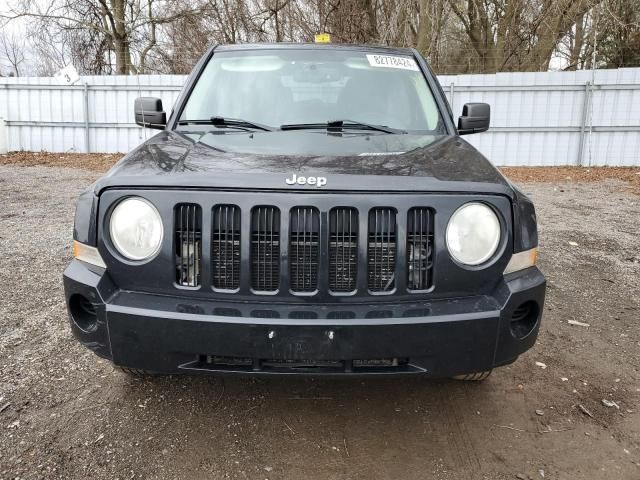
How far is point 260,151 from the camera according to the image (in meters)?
2.46

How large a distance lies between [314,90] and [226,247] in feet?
5.44

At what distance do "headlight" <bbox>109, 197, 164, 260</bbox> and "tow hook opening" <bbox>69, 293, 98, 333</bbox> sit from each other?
0.95 ft

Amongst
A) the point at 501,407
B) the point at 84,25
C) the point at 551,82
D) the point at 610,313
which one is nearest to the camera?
the point at 501,407

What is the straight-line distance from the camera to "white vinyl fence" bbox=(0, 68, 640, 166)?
13.1m

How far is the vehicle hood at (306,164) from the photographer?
2062 millimetres

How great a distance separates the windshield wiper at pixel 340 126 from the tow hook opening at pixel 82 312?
1.42m

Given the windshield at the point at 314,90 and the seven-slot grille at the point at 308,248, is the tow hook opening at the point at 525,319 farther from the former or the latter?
the windshield at the point at 314,90

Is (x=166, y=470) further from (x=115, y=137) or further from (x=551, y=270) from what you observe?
(x=115, y=137)

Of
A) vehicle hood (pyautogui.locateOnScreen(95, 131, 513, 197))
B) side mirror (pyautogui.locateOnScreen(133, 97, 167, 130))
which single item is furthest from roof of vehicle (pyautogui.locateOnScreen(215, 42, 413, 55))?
vehicle hood (pyautogui.locateOnScreen(95, 131, 513, 197))

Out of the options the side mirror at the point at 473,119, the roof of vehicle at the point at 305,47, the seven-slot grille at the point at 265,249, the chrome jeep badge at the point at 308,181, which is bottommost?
the seven-slot grille at the point at 265,249

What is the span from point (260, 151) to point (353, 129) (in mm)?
759

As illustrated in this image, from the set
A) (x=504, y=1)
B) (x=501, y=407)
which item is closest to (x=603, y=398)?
(x=501, y=407)

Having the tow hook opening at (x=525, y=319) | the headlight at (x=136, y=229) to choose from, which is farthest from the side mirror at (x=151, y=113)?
the tow hook opening at (x=525, y=319)

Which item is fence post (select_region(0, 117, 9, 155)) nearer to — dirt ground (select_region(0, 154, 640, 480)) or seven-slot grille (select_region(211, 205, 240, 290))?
dirt ground (select_region(0, 154, 640, 480))
